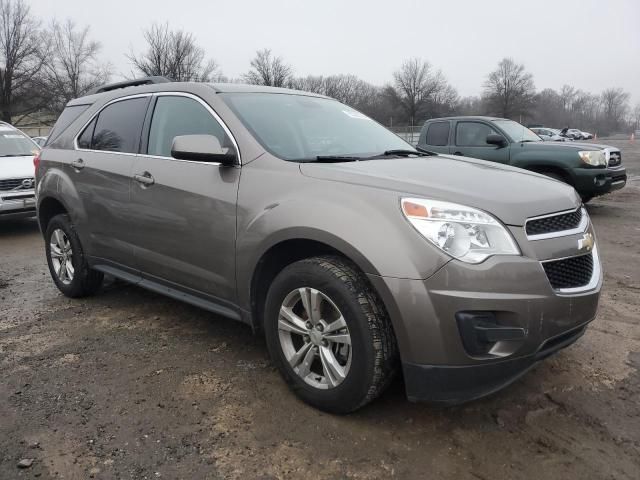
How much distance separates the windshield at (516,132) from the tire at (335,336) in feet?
25.0

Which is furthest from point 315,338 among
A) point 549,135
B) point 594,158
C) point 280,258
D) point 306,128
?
point 549,135

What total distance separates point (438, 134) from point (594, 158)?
272 centimetres

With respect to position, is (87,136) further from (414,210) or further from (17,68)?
(17,68)

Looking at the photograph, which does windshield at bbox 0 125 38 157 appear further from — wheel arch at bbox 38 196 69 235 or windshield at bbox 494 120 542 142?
windshield at bbox 494 120 542 142

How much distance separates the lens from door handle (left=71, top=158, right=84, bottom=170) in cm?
420

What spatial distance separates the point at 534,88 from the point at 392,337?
74.7 meters

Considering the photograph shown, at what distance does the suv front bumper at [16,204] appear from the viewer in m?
7.86

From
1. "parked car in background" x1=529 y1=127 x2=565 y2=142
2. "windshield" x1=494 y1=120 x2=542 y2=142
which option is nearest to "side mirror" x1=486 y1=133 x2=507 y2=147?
"windshield" x1=494 y1=120 x2=542 y2=142

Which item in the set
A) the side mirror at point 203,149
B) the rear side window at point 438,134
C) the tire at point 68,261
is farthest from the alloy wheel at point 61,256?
the rear side window at point 438,134

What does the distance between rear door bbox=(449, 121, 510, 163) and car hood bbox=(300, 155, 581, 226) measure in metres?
6.40

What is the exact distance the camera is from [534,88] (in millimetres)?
68562

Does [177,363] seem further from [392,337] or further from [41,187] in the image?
[41,187]

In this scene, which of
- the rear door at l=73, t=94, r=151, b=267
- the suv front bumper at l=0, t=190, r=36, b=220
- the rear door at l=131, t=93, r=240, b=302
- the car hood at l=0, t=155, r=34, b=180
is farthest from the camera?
the car hood at l=0, t=155, r=34, b=180

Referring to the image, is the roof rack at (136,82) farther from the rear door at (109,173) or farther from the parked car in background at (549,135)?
the parked car in background at (549,135)
